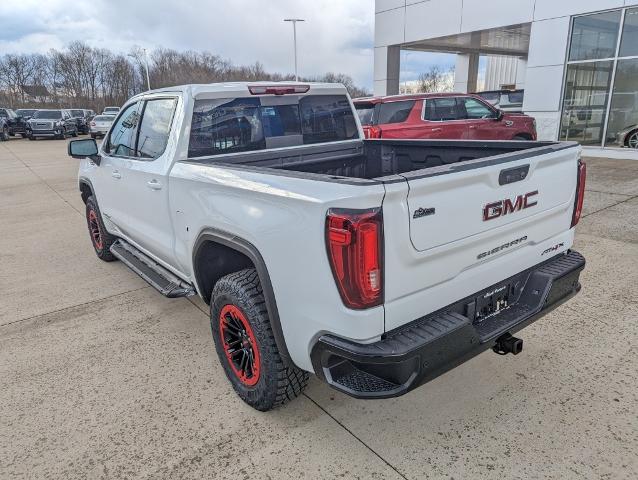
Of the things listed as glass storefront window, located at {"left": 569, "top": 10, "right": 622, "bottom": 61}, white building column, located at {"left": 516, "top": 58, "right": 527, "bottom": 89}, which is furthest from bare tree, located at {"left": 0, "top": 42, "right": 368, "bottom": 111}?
glass storefront window, located at {"left": 569, "top": 10, "right": 622, "bottom": 61}

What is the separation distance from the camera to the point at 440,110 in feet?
30.0

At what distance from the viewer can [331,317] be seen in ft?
6.55

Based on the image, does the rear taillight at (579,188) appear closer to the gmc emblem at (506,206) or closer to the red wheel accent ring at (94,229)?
the gmc emblem at (506,206)

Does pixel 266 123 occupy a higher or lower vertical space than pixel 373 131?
higher

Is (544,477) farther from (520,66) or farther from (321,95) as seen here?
(520,66)

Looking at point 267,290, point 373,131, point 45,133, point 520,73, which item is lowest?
point 45,133

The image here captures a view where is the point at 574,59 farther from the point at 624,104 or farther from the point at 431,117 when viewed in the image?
the point at 431,117

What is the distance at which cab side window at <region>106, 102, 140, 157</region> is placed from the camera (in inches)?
155

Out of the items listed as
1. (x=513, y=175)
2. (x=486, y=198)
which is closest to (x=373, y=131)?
(x=513, y=175)

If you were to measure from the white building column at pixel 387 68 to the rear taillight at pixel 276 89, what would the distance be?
50.4 feet

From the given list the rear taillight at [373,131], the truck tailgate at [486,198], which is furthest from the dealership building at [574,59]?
the truck tailgate at [486,198]

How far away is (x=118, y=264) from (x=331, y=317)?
4171 mm

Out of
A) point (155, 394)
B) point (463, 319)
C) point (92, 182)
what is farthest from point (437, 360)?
point (92, 182)

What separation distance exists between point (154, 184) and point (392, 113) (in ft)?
20.9
